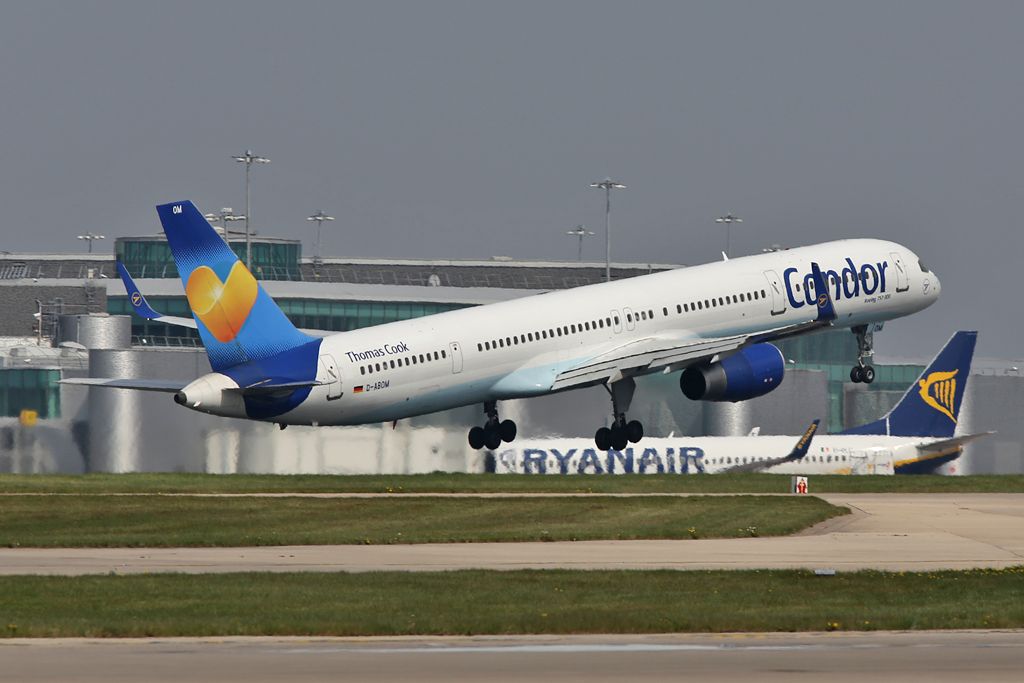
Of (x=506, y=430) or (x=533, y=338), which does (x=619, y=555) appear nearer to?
(x=533, y=338)

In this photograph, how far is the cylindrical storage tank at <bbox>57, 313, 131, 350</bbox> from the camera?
4318 inches

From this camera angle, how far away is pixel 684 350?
62.9 metres

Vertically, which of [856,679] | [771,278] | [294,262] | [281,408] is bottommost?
[856,679]

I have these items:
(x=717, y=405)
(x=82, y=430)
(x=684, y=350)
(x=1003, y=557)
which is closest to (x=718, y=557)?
(x=1003, y=557)

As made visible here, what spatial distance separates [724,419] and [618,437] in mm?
42640

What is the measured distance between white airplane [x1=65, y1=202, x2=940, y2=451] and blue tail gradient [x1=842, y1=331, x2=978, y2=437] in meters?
29.5

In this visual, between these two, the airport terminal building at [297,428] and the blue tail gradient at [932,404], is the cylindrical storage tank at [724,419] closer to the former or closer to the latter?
the airport terminal building at [297,428]

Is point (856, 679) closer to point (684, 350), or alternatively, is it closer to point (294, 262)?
Result: point (684, 350)

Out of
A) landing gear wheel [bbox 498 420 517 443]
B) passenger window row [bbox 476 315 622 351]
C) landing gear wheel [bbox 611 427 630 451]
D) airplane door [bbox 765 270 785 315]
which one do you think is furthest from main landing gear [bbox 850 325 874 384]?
landing gear wheel [bbox 498 420 517 443]

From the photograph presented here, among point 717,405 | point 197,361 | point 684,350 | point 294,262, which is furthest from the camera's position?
point 294,262

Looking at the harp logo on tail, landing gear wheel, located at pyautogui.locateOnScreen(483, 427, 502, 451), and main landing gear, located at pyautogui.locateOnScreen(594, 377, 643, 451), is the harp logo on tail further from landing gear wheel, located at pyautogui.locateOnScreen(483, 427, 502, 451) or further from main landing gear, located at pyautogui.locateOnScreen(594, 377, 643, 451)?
landing gear wheel, located at pyautogui.locateOnScreen(483, 427, 502, 451)

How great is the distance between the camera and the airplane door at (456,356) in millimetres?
59188

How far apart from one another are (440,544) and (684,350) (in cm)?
1357

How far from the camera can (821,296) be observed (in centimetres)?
6519
